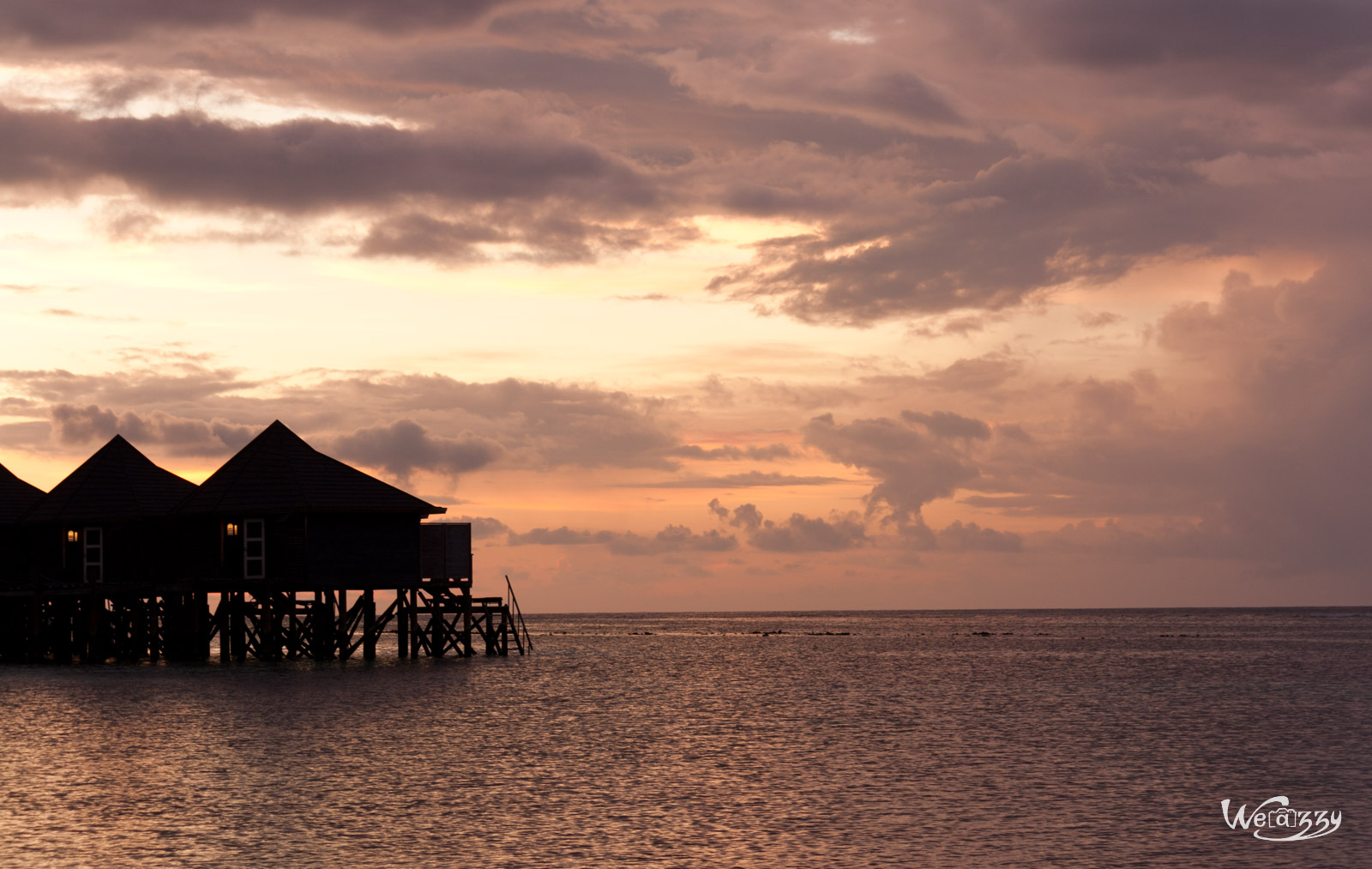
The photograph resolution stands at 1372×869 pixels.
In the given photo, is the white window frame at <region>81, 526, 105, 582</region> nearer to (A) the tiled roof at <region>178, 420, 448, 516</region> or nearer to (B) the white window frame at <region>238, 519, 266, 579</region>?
(A) the tiled roof at <region>178, 420, 448, 516</region>

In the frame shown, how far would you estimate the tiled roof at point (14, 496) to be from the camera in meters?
56.9

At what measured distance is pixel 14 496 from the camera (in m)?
58.3

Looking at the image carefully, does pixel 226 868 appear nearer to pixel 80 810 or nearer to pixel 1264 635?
pixel 80 810

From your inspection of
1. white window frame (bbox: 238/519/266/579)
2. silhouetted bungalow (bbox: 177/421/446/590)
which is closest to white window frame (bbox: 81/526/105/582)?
silhouetted bungalow (bbox: 177/421/446/590)

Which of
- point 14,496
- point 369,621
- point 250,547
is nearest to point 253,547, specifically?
point 250,547

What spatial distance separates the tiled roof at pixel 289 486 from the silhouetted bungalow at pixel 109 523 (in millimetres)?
3586

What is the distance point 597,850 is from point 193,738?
46.3ft

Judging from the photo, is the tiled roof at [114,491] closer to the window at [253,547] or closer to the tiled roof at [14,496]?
the tiled roof at [14,496]

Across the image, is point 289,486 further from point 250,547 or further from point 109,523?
point 109,523

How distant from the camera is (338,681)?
142ft

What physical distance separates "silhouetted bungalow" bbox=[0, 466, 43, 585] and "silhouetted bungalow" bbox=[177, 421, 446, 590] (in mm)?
10778

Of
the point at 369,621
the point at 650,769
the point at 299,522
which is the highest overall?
the point at 299,522

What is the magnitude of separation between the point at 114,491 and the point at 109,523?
4.31ft

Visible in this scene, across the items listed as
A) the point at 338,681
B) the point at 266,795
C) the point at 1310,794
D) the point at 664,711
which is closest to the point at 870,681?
→ the point at 664,711
